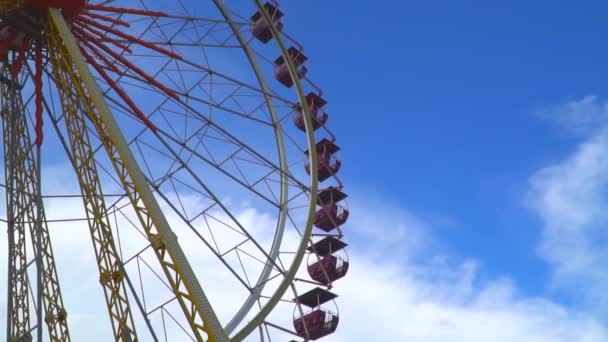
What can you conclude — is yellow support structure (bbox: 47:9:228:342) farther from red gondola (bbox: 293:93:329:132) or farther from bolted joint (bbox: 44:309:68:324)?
red gondola (bbox: 293:93:329:132)

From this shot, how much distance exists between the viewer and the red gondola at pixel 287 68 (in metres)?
30.3

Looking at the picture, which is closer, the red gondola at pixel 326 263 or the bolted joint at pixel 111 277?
the bolted joint at pixel 111 277

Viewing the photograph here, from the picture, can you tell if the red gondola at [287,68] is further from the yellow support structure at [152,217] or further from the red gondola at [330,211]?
the yellow support structure at [152,217]

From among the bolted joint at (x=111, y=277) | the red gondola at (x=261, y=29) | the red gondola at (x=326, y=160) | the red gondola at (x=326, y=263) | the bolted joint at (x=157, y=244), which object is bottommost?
the bolted joint at (x=157, y=244)

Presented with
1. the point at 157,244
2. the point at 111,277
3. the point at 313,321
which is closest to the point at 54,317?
the point at 111,277

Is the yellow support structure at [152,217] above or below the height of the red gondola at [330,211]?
below

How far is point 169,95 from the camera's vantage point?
77.7 feet

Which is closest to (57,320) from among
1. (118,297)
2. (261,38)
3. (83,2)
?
(118,297)

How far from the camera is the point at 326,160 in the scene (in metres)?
31.3

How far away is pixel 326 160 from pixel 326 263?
4209 millimetres

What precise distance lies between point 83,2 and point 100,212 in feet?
17.2

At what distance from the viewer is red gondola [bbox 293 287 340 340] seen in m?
27.8

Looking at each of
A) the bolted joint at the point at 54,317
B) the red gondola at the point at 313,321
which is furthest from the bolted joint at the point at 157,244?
the red gondola at the point at 313,321

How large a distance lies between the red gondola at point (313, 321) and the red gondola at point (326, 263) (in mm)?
866
